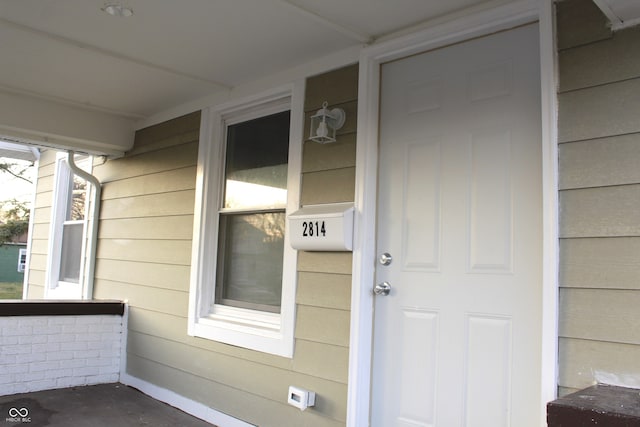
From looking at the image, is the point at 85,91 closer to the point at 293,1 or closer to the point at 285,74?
the point at 285,74

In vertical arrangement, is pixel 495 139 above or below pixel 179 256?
above

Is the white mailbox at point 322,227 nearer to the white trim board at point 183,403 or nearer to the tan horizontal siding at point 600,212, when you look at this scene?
the tan horizontal siding at point 600,212

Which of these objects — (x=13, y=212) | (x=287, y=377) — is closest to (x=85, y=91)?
(x=287, y=377)

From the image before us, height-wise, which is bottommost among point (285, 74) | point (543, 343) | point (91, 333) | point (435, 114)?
point (91, 333)

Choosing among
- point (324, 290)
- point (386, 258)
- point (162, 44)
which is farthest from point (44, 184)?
point (386, 258)

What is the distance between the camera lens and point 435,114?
8.34ft

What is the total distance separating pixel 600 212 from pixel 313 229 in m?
1.39

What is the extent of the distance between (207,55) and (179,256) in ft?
5.03

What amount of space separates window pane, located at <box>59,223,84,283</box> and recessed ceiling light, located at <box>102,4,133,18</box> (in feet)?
11.1

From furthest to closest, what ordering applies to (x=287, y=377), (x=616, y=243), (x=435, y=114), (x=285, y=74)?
(x=285, y=74) < (x=287, y=377) < (x=435, y=114) < (x=616, y=243)

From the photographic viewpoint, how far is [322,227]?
2.77 m

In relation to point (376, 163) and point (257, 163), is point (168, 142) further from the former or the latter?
point (376, 163)

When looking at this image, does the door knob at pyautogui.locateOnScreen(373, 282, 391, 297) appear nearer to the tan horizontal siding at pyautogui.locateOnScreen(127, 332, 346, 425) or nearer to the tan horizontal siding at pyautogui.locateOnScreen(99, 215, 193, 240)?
the tan horizontal siding at pyautogui.locateOnScreen(127, 332, 346, 425)

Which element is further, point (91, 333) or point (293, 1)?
point (91, 333)
